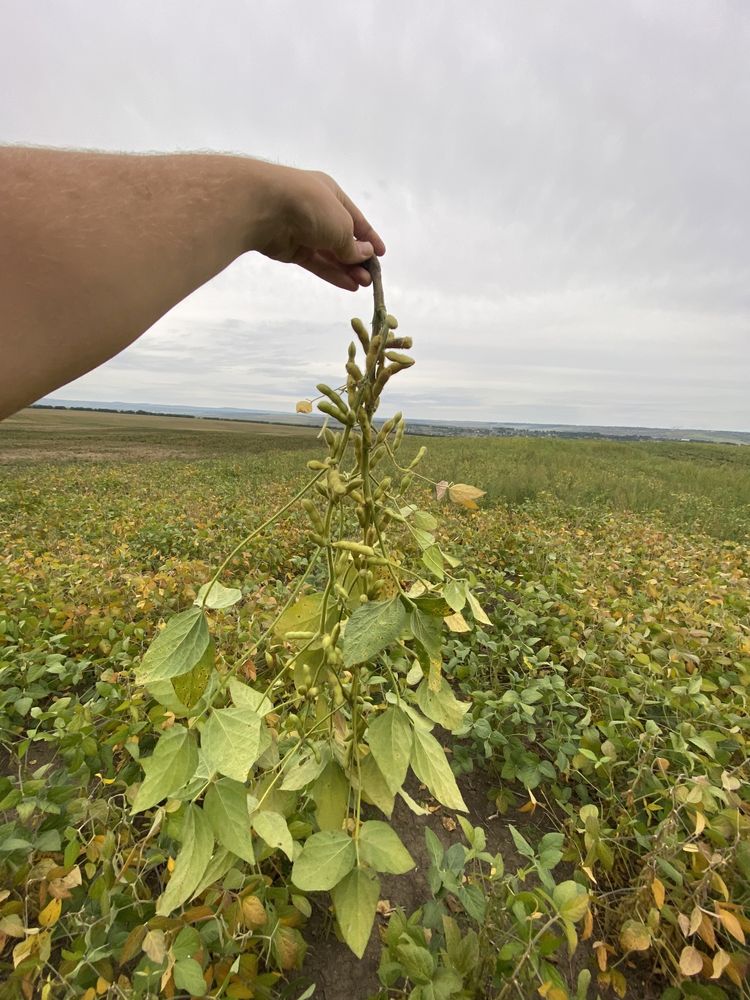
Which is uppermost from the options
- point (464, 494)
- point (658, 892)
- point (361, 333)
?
point (361, 333)

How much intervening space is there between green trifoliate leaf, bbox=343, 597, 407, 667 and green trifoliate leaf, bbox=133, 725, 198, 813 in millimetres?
291

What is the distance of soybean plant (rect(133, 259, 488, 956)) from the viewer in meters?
0.76

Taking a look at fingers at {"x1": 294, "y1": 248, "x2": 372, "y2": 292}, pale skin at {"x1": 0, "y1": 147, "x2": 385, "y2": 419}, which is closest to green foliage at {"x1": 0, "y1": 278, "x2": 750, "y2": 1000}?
pale skin at {"x1": 0, "y1": 147, "x2": 385, "y2": 419}

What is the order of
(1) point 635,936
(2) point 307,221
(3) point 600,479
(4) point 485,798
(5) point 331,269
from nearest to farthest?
(2) point 307,221 → (5) point 331,269 → (1) point 635,936 → (4) point 485,798 → (3) point 600,479

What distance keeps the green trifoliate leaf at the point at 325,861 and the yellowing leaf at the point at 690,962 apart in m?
1.02

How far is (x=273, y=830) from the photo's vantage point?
938 millimetres

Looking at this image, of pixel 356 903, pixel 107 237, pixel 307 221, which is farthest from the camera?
pixel 307 221

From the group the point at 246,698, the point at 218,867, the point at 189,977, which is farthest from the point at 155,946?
the point at 246,698

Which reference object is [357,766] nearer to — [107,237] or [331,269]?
[107,237]

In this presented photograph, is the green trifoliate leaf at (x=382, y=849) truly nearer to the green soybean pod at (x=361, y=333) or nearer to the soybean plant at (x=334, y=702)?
the soybean plant at (x=334, y=702)

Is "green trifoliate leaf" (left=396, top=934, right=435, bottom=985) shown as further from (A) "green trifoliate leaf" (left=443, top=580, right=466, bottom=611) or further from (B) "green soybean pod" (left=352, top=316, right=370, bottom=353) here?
(B) "green soybean pod" (left=352, top=316, right=370, bottom=353)

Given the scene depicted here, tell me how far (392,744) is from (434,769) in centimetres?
12

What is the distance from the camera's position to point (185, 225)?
817 mm

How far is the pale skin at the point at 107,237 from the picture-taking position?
0.67 meters
